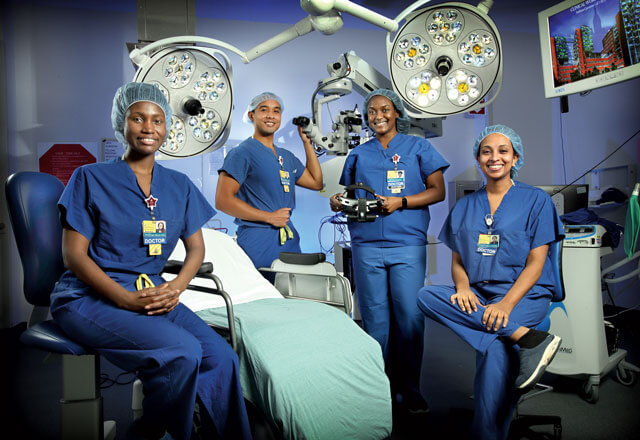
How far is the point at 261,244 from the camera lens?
2475 mm

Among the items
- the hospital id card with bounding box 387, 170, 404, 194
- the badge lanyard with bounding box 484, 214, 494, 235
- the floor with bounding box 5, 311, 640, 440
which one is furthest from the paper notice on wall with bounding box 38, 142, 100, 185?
the badge lanyard with bounding box 484, 214, 494, 235

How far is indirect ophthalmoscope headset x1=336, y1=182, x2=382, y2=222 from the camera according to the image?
7.60 ft

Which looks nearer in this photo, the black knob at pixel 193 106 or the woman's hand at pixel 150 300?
the woman's hand at pixel 150 300

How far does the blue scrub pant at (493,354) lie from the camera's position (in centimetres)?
170

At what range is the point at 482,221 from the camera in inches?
79.8

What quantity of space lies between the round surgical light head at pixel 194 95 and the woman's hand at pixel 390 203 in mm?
1032

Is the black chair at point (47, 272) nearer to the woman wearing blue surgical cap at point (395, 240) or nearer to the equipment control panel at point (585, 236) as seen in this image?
the woman wearing blue surgical cap at point (395, 240)

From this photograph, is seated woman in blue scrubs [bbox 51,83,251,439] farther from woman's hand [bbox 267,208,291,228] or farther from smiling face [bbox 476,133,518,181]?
smiling face [bbox 476,133,518,181]

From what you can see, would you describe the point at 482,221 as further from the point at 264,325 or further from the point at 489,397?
the point at 264,325

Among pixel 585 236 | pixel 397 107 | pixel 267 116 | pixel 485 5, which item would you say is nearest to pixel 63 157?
pixel 267 116

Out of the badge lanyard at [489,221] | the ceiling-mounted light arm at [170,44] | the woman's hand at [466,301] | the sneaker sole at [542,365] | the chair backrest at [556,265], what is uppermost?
the ceiling-mounted light arm at [170,44]

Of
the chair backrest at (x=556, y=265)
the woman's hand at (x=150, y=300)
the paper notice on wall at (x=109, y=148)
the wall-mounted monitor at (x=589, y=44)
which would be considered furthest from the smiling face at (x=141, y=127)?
the paper notice on wall at (x=109, y=148)

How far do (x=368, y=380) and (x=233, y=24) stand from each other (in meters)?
3.96

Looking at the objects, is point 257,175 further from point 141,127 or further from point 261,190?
point 141,127
